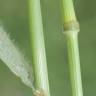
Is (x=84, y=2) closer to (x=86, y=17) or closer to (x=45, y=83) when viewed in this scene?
(x=86, y=17)

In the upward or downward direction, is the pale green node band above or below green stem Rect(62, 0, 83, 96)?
above

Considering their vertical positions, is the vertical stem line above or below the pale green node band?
below

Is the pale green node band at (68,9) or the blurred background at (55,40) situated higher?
the pale green node band at (68,9)

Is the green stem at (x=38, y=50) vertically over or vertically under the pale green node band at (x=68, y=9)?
under

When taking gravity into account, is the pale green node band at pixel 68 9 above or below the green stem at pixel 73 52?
above

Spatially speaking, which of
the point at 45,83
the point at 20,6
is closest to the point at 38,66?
the point at 45,83
